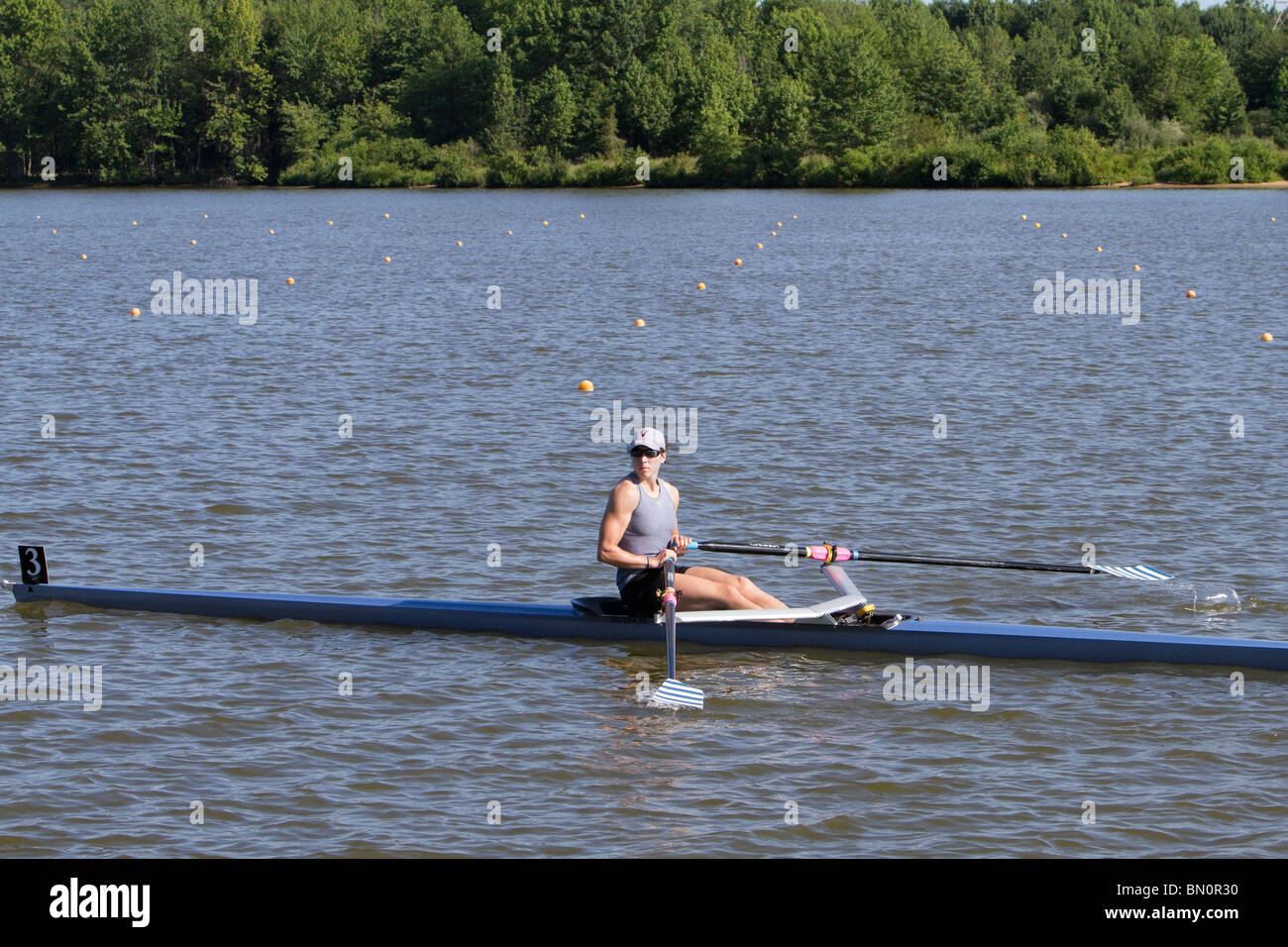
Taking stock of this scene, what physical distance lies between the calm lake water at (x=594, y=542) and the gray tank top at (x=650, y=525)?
773 millimetres

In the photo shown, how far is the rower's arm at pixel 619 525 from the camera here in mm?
9312

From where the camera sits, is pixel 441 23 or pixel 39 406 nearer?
pixel 39 406

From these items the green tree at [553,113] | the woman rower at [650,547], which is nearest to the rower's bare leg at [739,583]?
the woman rower at [650,547]

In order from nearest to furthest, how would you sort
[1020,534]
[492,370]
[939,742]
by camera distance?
[939,742] < [1020,534] < [492,370]

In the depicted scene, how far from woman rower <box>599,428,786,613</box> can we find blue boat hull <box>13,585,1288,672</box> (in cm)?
19

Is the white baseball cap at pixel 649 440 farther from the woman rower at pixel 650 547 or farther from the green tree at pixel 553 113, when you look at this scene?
the green tree at pixel 553 113

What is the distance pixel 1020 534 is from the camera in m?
12.3

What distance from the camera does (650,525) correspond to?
935cm

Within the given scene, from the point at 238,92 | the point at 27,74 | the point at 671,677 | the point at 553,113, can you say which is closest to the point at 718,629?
the point at 671,677

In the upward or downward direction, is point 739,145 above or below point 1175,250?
above
